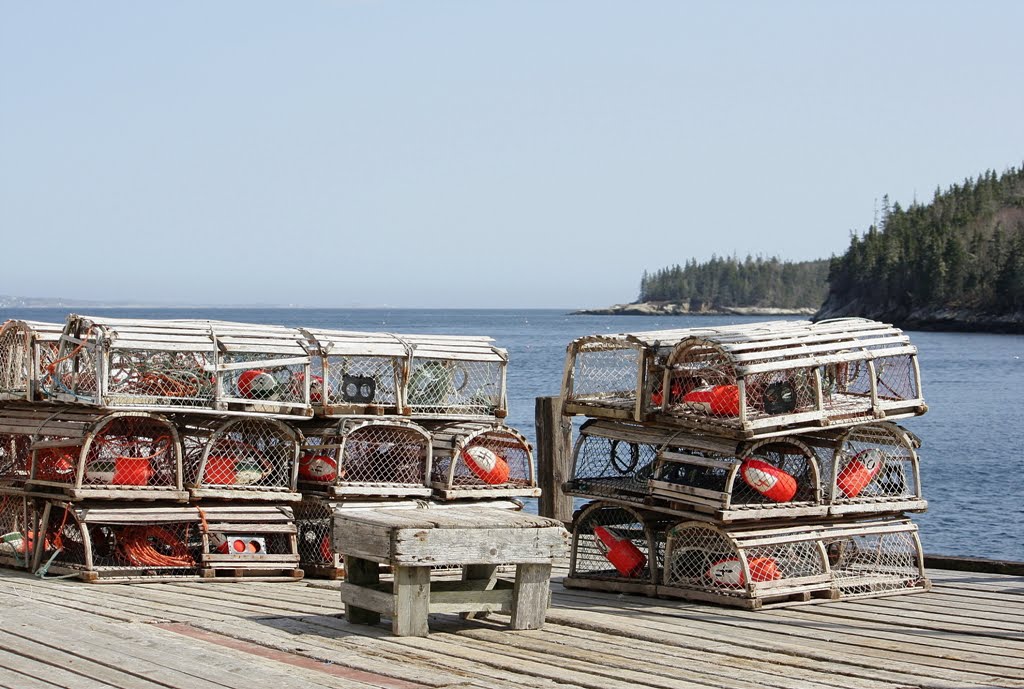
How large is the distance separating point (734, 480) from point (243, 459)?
3.26 metres

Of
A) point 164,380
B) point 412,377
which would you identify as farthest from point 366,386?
point 164,380

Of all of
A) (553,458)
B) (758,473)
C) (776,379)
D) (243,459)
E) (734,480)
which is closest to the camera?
(758,473)

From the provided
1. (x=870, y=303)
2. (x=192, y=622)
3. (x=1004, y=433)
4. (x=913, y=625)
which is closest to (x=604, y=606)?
(x=913, y=625)

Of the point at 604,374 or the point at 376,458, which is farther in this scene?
the point at 604,374

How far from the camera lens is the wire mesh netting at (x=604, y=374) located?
31.0ft

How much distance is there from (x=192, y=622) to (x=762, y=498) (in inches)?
141

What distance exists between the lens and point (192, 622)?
7.00 metres

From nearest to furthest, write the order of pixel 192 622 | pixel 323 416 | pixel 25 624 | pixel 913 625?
1. pixel 25 624
2. pixel 192 622
3. pixel 913 625
4. pixel 323 416

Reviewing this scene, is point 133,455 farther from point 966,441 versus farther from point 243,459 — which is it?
point 966,441

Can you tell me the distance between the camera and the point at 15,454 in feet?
33.2

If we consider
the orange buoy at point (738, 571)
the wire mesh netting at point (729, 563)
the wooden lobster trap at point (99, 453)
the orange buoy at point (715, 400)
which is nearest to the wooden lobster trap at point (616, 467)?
the orange buoy at point (715, 400)

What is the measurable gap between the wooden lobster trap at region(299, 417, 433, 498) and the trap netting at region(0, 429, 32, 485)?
2081 mm

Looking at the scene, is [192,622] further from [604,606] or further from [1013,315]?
[1013,315]

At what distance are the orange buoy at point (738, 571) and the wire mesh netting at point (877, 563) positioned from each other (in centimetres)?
49
